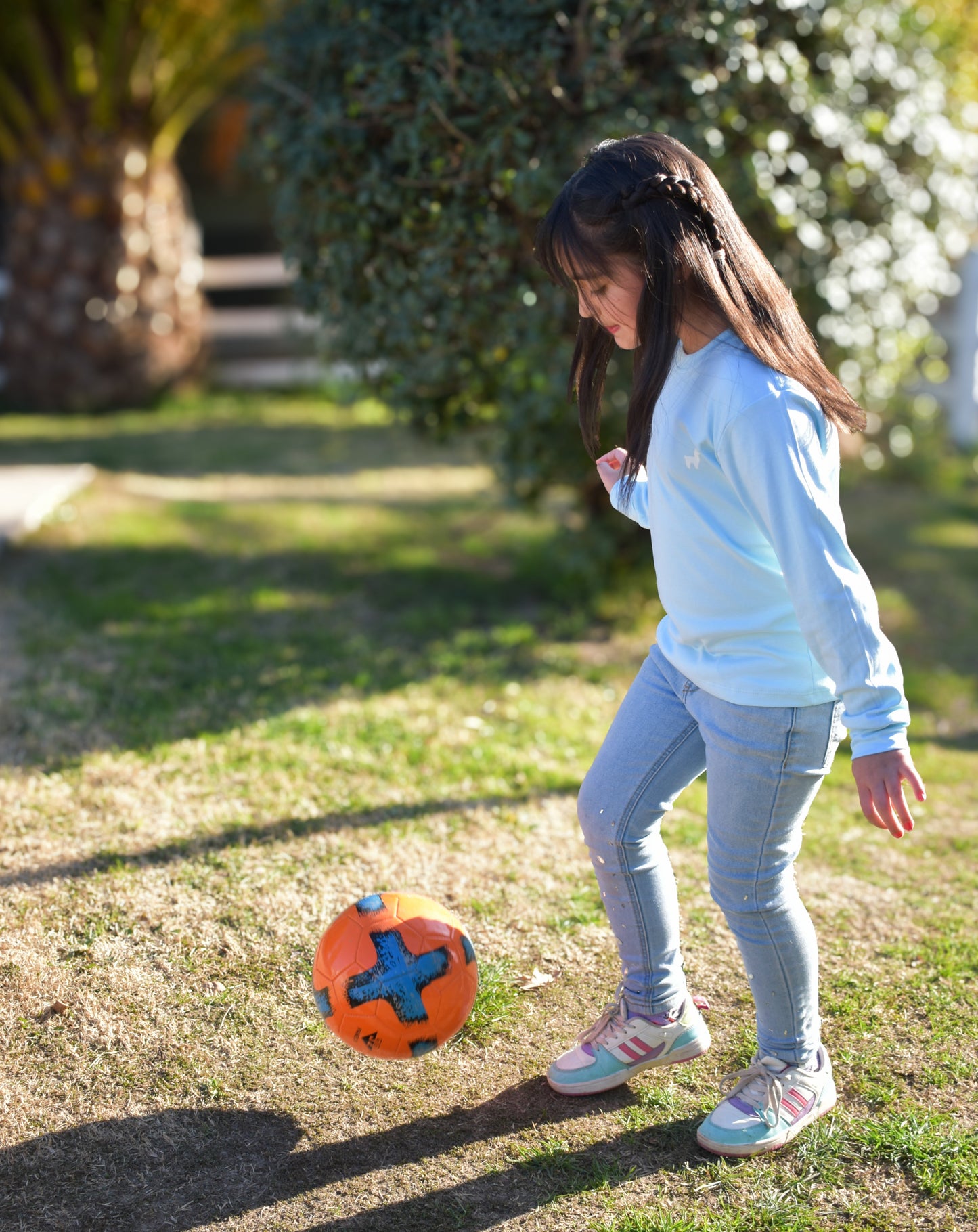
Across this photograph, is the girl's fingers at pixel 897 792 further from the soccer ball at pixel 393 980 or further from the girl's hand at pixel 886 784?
the soccer ball at pixel 393 980

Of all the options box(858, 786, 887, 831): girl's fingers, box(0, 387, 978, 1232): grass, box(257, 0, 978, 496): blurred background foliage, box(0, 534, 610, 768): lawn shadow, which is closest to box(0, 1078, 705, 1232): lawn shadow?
box(0, 387, 978, 1232): grass

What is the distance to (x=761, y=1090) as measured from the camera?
2523mm

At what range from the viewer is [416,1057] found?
267 centimetres

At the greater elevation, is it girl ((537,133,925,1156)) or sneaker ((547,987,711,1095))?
girl ((537,133,925,1156))

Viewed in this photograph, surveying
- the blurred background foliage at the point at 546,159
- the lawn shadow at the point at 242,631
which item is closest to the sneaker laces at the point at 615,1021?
the lawn shadow at the point at 242,631

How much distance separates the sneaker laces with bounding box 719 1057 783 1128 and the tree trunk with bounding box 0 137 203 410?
9.39 metres

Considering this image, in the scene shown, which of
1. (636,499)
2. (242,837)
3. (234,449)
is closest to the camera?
(636,499)

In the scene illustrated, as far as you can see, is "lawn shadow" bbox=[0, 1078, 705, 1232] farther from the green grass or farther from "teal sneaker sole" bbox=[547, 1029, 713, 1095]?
the green grass

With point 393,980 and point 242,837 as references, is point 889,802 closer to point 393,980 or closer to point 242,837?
point 393,980

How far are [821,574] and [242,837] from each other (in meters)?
2.15

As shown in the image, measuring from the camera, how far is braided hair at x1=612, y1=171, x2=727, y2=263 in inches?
84.5

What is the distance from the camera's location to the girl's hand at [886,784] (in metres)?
2.06

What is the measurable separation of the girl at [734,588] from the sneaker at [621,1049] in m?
0.18

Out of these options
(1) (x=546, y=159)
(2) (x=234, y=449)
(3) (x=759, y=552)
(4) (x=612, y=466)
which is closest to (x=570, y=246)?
(4) (x=612, y=466)
